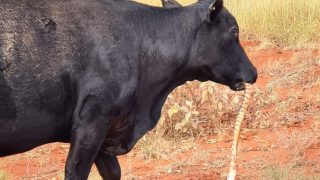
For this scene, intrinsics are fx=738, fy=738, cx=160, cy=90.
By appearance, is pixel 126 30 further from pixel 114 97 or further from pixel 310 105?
pixel 310 105

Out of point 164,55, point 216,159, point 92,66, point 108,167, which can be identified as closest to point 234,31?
point 164,55

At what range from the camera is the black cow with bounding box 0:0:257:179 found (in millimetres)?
4500

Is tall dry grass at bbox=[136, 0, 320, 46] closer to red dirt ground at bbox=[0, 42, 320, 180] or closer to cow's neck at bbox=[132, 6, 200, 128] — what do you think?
red dirt ground at bbox=[0, 42, 320, 180]

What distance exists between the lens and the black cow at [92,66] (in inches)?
177

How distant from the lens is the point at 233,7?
14.4 metres

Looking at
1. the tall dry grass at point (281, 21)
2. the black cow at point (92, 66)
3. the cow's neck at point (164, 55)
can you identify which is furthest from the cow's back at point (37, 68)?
the tall dry grass at point (281, 21)

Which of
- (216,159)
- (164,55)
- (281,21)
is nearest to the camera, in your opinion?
(164,55)

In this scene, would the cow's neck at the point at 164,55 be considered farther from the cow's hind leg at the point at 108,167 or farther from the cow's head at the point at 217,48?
the cow's hind leg at the point at 108,167

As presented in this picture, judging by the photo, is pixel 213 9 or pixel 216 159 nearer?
pixel 213 9

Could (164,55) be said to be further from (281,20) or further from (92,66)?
(281,20)

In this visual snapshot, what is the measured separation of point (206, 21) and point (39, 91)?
1.32m

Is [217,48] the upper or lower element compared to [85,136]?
upper

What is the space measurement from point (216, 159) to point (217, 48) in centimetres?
284

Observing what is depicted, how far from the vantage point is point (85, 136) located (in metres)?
4.64
